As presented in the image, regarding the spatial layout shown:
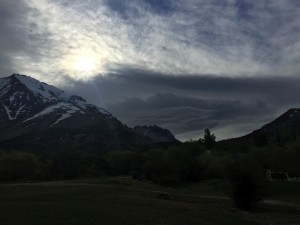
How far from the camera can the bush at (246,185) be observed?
58438 mm

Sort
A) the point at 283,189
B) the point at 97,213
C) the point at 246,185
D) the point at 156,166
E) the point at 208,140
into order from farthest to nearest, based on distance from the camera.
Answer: the point at 208,140 → the point at 156,166 → the point at 283,189 → the point at 246,185 → the point at 97,213

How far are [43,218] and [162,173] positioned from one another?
3329 inches

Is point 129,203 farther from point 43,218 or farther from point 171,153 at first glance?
point 171,153

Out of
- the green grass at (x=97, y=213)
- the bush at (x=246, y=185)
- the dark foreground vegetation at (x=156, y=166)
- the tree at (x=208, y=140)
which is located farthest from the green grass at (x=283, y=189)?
the tree at (x=208, y=140)

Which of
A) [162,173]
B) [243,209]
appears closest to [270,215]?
[243,209]

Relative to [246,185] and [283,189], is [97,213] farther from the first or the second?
[283,189]

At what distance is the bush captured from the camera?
5844 centimetres

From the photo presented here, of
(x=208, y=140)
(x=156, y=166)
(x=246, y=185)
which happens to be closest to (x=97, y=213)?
(x=246, y=185)

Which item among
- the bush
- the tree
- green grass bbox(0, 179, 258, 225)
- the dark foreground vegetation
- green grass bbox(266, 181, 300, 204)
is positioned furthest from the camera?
the tree

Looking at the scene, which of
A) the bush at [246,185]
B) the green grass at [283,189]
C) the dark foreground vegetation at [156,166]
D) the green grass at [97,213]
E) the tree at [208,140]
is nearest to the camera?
the green grass at [97,213]

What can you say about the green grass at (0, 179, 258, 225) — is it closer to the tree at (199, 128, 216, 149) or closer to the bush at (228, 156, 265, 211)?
the bush at (228, 156, 265, 211)

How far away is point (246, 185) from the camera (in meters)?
58.4

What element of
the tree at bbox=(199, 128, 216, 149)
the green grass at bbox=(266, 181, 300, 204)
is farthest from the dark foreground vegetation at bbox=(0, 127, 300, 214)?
the tree at bbox=(199, 128, 216, 149)

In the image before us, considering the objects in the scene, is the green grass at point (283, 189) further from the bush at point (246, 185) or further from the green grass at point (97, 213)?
the green grass at point (97, 213)
